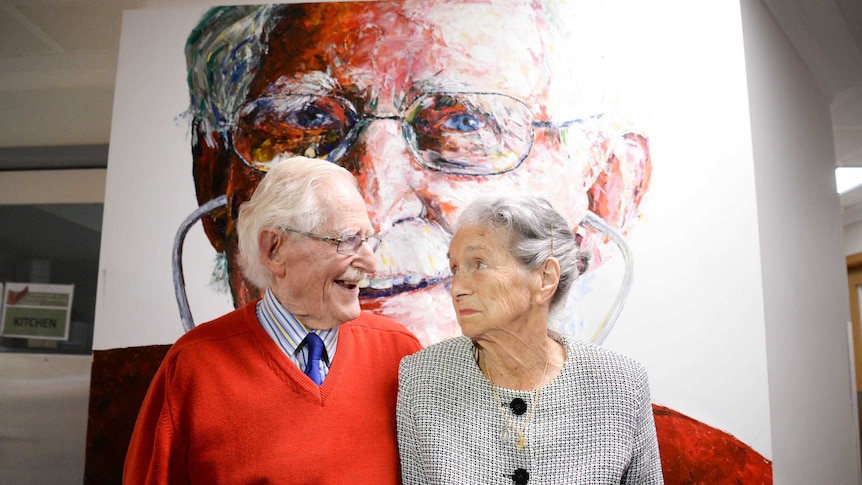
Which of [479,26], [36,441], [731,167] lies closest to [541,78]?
[479,26]

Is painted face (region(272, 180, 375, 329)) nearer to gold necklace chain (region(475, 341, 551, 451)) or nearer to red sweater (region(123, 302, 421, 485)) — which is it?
red sweater (region(123, 302, 421, 485))

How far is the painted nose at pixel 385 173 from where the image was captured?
212 cm

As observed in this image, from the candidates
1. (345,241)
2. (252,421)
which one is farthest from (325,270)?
(252,421)

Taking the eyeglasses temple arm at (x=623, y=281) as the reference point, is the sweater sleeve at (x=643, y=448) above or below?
below

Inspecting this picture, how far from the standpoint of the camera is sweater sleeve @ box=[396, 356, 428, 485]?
5.32ft

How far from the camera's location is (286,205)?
1.64 metres

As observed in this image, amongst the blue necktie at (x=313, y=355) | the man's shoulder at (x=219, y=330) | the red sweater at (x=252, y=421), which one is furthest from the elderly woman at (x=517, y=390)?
the man's shoulder at (x=219, y=330)

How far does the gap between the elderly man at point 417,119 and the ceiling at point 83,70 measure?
16.0 inches

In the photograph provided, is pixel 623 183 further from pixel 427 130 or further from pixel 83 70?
pixel 83 70

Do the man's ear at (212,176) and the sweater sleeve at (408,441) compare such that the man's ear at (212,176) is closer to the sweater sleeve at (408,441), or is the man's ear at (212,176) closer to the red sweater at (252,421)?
the red sweater at (252,421)

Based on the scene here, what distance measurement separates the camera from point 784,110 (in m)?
2.21

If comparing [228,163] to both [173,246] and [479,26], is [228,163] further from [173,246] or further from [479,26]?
[479,26]

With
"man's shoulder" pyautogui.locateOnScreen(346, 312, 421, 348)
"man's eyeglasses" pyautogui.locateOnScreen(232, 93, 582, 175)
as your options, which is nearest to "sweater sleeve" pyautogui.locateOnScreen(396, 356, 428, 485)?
"man's shoulder" pyautogui.locateOnScreen(346, 312, 421, 348)

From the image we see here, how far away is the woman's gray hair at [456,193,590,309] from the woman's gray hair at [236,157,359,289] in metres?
0.39
